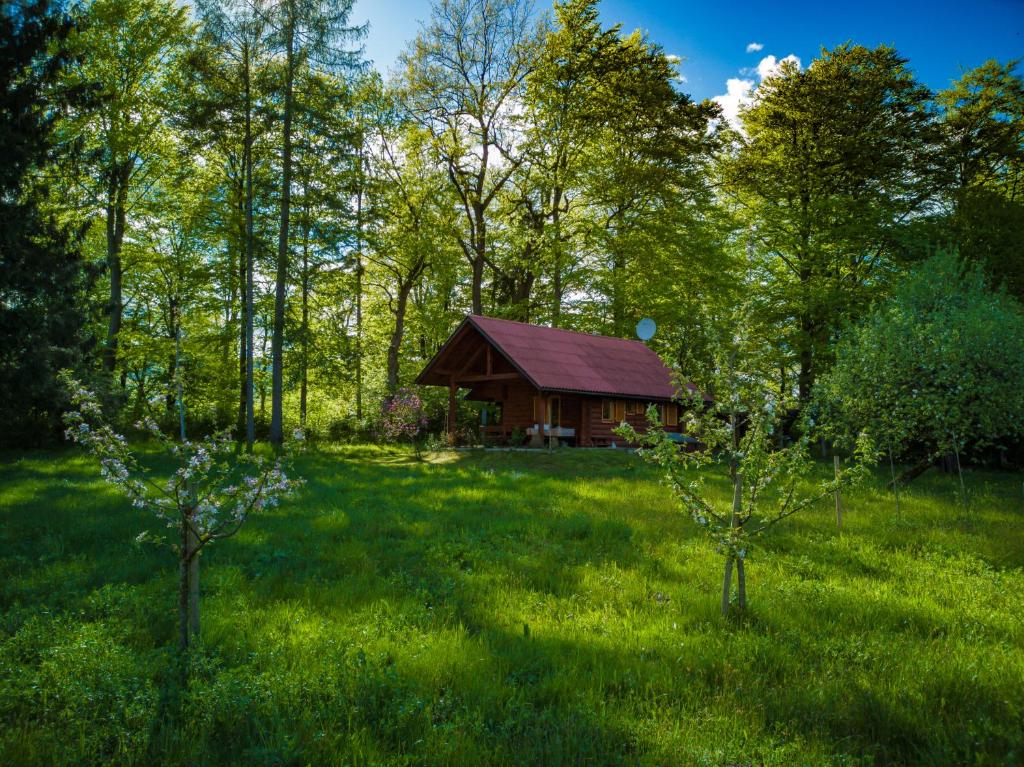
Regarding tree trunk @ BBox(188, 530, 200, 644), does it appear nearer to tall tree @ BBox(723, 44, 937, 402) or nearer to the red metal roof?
the red metal roof

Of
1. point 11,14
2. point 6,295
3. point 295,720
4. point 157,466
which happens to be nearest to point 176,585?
point 295,720

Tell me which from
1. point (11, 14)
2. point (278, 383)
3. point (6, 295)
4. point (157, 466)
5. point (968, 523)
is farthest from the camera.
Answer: point (278, 383)

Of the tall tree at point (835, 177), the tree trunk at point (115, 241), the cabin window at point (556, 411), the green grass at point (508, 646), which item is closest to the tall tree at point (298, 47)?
the tree trunk at point (115, 241)

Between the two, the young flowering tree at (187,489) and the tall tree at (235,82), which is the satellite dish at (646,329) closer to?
the tall tree at (235,82)

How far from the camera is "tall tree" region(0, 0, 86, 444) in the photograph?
14.6 meters

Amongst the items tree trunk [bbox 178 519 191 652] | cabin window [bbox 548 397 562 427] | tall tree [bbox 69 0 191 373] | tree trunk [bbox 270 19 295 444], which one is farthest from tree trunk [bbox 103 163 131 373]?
tree trunk [bbox 178 519 191 652]

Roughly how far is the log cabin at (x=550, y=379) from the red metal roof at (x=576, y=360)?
4cm

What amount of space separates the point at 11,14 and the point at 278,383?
12219 millimetres

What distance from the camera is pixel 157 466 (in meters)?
17.0

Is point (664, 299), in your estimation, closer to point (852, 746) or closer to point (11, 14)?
point (11, 14)

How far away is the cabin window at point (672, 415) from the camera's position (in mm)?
29703

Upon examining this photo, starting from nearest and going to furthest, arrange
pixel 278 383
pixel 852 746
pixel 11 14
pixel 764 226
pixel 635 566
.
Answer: pixel 852 746 < pixel 635 566 < pixel 11 14 < pixel 278 383 < pixel 764 226

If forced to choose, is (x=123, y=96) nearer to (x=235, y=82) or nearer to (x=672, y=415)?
(x=235, y=82)

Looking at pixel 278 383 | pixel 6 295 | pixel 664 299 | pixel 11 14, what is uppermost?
pixel 11 14
